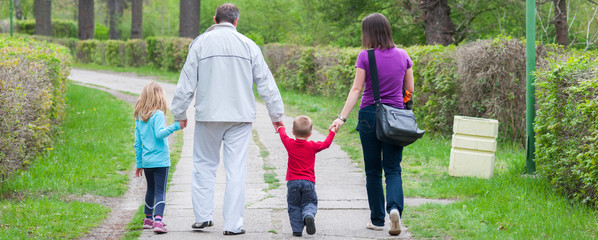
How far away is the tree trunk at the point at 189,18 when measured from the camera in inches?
1099

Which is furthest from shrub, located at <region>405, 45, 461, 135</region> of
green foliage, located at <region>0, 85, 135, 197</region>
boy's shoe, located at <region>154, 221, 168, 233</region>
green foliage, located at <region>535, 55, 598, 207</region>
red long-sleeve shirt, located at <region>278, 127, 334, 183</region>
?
boy's shoe, located at <region>154, 221, 168, 233</region>

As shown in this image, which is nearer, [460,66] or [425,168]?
[425,168]

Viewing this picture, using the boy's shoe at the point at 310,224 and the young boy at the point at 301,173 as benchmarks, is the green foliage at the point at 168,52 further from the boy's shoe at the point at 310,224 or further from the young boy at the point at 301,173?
the boy's shoe at the point at 310,224

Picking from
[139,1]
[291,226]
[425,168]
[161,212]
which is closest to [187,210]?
[161,212]

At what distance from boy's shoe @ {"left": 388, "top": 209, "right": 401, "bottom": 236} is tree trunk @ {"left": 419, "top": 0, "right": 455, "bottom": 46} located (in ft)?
43.3

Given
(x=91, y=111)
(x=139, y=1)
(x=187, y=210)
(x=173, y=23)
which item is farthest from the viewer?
(x=173, y=23)

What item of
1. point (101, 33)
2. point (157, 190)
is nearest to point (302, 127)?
point (157, 190)

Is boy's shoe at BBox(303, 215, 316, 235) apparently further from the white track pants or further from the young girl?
the young girl

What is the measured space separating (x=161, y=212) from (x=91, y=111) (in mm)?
9541

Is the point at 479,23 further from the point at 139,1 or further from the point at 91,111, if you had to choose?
the point at 139,1

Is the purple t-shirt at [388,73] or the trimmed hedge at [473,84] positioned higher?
the purple t-shirt at [388,73]

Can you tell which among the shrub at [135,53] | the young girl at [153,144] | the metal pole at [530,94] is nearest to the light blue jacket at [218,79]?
the young girl at [153,144]

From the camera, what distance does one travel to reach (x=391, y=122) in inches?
206

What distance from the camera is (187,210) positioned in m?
6.43
